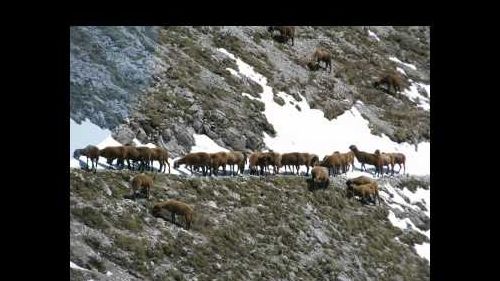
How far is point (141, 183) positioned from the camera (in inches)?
990

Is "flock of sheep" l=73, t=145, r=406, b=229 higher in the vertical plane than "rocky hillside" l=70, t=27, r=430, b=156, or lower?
lower

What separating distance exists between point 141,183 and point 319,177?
8.62 metres

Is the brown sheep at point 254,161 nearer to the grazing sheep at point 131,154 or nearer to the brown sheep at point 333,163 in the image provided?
the brown sheep at point 333,163

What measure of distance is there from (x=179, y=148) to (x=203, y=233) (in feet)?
19.5

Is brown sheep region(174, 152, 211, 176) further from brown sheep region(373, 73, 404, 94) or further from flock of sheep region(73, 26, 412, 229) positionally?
brown sheep region(373, 73, 404, 94)

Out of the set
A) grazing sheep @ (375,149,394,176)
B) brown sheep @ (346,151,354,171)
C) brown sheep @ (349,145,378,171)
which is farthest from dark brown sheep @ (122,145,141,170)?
grazing sheep @ (375,149,394,176)

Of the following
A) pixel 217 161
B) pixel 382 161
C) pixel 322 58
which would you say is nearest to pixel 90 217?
pixel 217 161

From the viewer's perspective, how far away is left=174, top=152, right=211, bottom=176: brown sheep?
2859 cm

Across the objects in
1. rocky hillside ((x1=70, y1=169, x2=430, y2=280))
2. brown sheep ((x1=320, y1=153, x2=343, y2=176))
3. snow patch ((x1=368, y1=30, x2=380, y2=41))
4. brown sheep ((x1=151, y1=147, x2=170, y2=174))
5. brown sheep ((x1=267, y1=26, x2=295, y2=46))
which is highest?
snow patch ((x1=368, y1=30, x2=380, y2=41))

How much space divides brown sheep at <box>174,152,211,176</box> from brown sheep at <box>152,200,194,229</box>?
3605 millimetres

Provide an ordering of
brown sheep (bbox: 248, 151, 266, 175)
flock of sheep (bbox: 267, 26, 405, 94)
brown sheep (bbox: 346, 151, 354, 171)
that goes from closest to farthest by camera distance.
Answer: brown sheep (bbox: 248, 151, 266, 175) < brown sheep (bbox: 346, 151, 354, 171) < flock of sheep (bbox: 267, 26, 405, 94)

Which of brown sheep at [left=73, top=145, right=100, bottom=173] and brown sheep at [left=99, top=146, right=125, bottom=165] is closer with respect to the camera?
brown sheep at [left=73, top=145, right=100, bottom=173]
